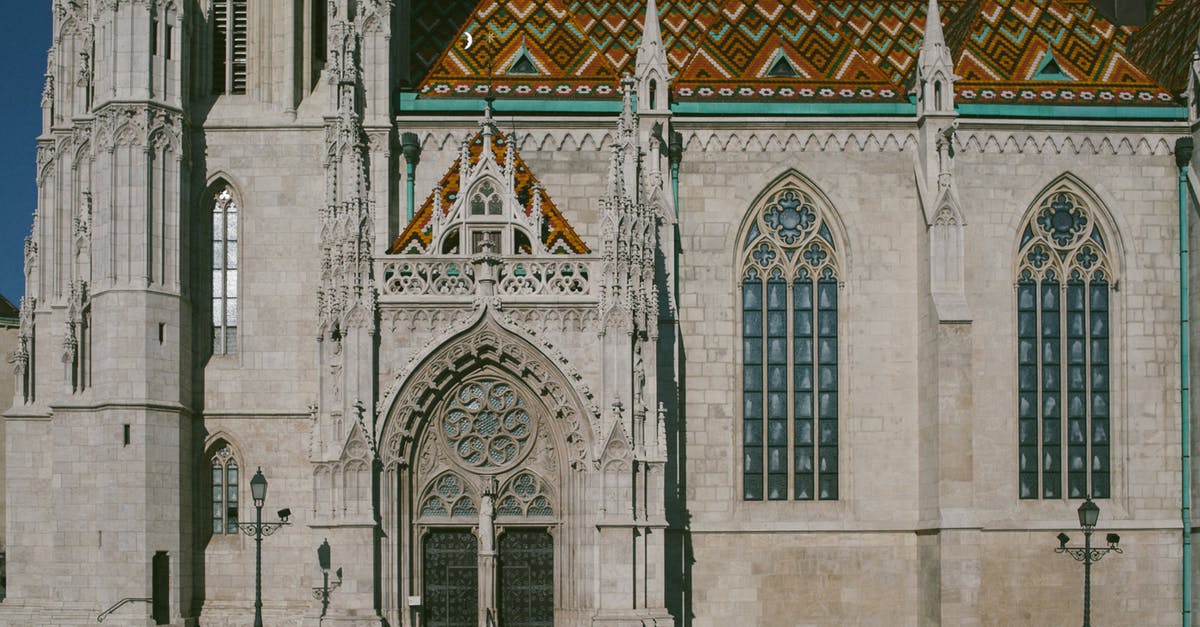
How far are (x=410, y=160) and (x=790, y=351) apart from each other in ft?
24.8

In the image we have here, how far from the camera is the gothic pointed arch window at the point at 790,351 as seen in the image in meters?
25.8

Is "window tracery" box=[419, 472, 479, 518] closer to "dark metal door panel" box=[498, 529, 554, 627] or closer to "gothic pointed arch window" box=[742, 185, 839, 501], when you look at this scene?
"dark metal door panel" box=[498, 529, 554, 627]

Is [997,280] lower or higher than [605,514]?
higher

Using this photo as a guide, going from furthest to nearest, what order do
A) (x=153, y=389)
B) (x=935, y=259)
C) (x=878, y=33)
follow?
1. (x=878, y=33)
2. (x=935, y=259)
3. (x=153, y=389)

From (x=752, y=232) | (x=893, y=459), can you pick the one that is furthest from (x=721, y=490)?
(x=752, y=232)

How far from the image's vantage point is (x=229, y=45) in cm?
2550

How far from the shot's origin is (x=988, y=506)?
25.5 m

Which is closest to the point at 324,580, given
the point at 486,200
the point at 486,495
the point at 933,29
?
the point at 486,495

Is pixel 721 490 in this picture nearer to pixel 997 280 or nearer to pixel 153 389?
pixel 997 280

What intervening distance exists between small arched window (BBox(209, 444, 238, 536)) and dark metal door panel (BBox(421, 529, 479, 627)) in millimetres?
4909

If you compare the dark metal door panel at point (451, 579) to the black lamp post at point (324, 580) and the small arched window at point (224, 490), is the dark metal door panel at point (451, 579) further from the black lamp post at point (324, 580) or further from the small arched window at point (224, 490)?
the small arched window at point (224, 490)

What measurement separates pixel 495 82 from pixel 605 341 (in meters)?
7.75

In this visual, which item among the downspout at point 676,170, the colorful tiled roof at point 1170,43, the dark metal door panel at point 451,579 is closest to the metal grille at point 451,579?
the dark metal door panel at point 451,579

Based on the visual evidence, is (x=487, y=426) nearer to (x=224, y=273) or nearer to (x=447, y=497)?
(x=447, y=497)
